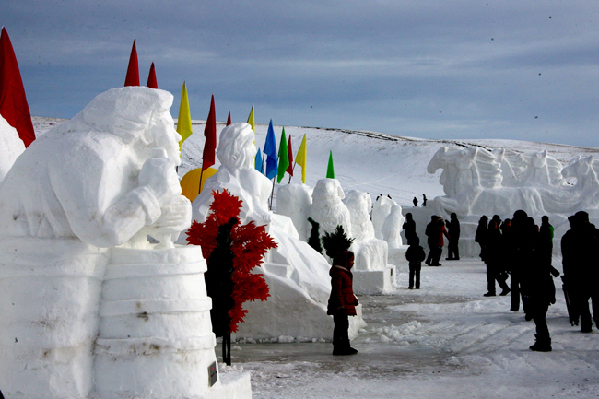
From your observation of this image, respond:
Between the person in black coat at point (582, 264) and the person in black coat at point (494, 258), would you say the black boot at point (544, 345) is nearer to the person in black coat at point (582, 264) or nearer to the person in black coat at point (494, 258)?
the person in black coat at point (582, 264)

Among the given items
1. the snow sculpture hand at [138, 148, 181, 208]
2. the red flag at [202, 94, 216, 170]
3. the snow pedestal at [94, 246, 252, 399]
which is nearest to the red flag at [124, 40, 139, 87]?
the snow sculpture hand at [138, 148, 181, 208]

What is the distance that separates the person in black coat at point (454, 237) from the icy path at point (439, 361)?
32.9ft

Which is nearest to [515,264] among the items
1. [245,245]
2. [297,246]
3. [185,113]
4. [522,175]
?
[297,246]

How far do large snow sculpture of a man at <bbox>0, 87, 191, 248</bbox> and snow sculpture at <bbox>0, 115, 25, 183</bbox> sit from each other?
627 mm

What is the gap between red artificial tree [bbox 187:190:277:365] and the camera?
618 centimetres

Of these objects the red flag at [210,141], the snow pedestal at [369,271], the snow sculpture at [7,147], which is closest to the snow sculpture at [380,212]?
the snow pedestal at [369,271]

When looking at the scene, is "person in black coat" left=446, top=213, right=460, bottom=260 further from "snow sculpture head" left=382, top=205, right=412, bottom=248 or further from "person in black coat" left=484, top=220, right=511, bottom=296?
"person in black coat" left=484, top=220, right=511, bottom=296

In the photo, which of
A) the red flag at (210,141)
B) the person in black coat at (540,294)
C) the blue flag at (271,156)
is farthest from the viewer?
the blue flag at (271,156)

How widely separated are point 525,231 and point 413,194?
37.1m

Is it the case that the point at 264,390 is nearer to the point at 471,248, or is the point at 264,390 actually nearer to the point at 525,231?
the point at 525,231

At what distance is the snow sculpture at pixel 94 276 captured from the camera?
3.80 m

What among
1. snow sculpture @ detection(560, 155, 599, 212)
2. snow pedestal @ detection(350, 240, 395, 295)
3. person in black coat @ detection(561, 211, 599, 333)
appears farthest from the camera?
snow sculpture @ detection(560, 155, 599, 212)

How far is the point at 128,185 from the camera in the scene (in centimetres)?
417

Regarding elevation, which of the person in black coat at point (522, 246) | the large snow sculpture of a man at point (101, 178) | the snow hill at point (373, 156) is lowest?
the person in black coat at point (522, 246)
